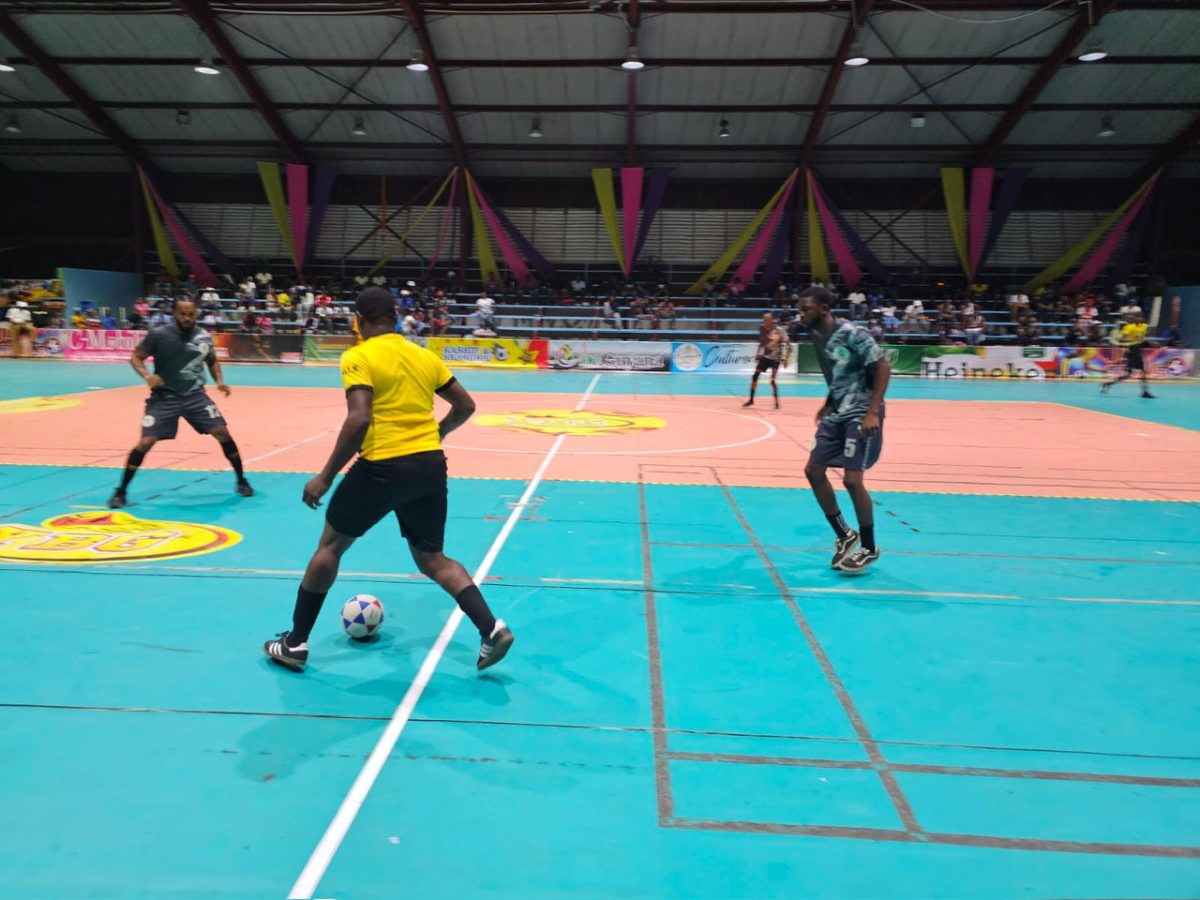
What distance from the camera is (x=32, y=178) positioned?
119 ft

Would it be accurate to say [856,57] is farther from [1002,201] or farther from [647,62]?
[1002,201]

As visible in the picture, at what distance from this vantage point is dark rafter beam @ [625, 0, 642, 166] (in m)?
24.6

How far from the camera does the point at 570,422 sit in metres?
14.1

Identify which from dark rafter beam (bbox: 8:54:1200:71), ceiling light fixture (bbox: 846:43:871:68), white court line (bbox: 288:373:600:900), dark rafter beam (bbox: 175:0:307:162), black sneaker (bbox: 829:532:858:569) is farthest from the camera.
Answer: dark rafter beam (bbox: 8:54:1200:71)

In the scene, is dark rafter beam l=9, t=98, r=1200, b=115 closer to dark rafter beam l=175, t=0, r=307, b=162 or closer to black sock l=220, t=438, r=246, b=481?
dark rafter beam l=175, t=0, r=307, b=162

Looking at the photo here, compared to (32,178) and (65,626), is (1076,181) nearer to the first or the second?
(65,626)

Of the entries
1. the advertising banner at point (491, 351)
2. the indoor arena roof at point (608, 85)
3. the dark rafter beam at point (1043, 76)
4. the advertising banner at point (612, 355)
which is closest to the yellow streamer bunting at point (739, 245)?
the indoor arena roof at point (608, 85)

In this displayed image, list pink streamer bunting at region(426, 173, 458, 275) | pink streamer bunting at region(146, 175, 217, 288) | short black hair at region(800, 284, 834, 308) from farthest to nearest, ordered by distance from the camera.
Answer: pink streamer bunting at region(146, 175, 217, 288) < pink streamer bunting at region(426, 173, 458, 275) < short black hair at region(800, 284, 834, 308)

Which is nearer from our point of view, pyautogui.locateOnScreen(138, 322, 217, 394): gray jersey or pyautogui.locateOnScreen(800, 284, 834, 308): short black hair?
pyautogui.locateOnScreen(800, 284, 834, 308): short black hair

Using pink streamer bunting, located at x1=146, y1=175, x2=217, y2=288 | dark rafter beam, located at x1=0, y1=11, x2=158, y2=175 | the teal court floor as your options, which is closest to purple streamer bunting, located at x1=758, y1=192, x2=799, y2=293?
pink streamer bunting, located at x1=146, y1=175, x2=217, y2=288

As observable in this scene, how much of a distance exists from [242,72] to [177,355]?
83.4 feet

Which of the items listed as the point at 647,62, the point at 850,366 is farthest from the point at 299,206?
the point at 850,366

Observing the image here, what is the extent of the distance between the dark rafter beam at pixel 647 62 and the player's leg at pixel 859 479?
24690 mm

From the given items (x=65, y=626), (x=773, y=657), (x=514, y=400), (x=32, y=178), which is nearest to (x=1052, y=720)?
(x=773, y=657)
